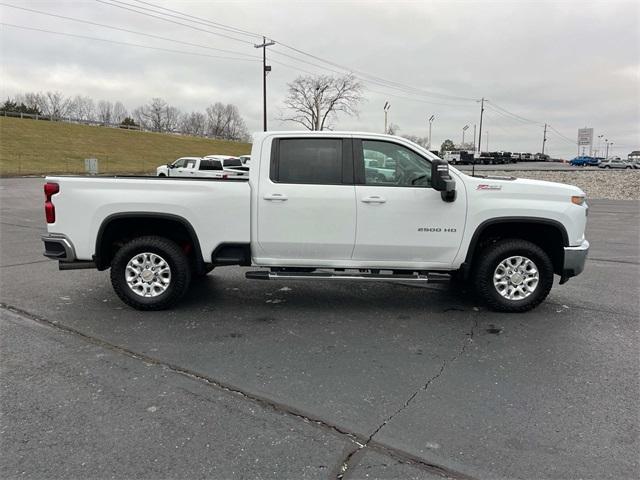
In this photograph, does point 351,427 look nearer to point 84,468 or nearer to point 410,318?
point 84,468

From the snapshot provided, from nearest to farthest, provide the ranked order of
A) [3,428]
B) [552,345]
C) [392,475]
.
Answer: [392,475] < [3,428] < [552,345]

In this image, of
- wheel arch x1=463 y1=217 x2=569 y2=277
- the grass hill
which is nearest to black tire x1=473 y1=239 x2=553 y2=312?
wheel arch x1=463 y1=217 x2=569 y2=277

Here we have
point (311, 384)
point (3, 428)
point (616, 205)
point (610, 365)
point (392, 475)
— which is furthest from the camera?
point (616, 205)

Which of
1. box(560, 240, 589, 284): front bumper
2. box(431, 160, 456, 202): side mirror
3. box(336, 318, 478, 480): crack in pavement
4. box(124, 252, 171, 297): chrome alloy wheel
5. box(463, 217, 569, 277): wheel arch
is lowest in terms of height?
box(336, 318, 478, 480): crack in pavement

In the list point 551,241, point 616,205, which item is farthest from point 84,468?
point 616,205

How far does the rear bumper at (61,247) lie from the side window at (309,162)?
91.3 inches

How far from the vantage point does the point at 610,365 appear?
4074 millimetres

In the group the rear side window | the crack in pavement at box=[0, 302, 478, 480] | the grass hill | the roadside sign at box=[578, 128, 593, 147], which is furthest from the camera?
the roadside sign at box=[578, 128, 593, 147]

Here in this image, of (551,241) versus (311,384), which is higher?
(551,241)

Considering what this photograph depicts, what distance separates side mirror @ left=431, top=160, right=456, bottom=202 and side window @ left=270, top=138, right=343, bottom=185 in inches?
39.1

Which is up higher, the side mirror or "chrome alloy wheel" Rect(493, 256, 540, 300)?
the side mirror

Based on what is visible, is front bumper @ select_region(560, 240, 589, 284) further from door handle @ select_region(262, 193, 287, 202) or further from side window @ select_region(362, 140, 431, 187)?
door handle @ select_region(262, 193, 287, 202)

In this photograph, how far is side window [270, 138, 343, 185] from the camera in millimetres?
5281

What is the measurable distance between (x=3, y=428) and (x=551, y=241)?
5364 mm
